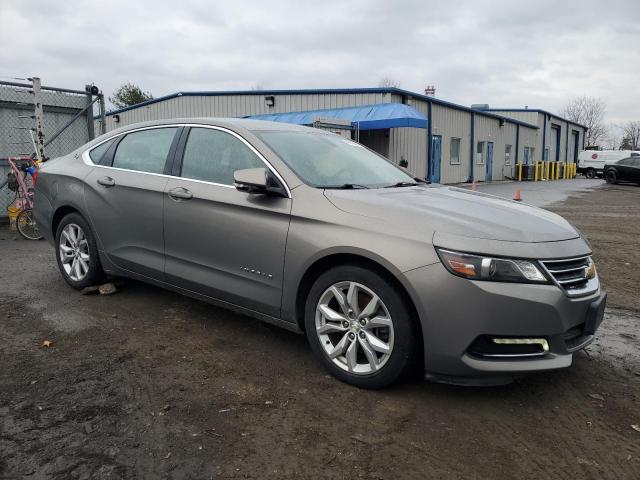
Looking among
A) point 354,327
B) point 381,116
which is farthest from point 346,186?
point 381,116

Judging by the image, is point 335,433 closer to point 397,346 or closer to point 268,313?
point 397,346

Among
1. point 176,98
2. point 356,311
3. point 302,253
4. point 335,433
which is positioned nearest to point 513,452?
point 335,433

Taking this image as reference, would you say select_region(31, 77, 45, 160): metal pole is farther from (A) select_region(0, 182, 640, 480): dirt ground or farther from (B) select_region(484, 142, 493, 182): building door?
(B) select_region(484, 142, 493, 182): building door

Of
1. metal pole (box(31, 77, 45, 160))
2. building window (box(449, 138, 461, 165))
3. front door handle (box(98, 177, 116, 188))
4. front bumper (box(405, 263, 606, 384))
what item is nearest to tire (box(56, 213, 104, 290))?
front door handle (box(98, 177, 116, 188))

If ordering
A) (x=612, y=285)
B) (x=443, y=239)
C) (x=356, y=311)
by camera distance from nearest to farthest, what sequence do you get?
1. (x=443, y=239)
2. (x=356, y=311)
3. (x=612, y=285)

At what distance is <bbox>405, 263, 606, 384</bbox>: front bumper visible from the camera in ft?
9.08

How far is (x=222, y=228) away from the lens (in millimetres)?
3732

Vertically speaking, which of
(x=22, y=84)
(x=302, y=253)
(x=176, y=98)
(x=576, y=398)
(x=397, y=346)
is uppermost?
(x=176, y=98)

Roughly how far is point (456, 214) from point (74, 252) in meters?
3.68

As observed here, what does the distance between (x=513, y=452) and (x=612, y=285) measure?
3.97 m

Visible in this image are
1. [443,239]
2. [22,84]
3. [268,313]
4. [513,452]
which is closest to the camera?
[513,452]

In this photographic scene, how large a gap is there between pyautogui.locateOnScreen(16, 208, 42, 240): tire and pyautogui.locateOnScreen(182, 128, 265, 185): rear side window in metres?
5.42

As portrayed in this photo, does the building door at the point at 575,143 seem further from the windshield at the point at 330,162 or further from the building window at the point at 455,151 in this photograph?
the windshield at the point at 330,162

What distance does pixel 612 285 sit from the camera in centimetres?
583
